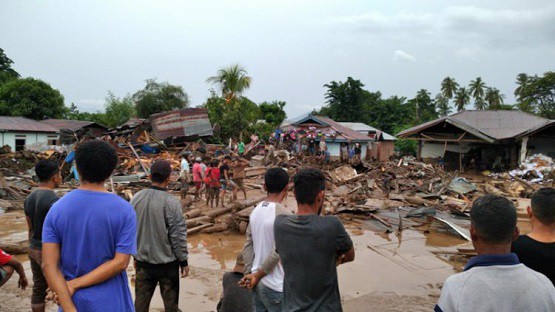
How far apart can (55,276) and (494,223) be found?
2484 millimetres

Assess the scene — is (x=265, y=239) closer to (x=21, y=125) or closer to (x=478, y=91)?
(x=21, y=125)

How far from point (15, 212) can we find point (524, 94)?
5904cm

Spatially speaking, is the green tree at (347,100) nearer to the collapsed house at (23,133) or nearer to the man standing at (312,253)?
the collapsed house at (23,133)

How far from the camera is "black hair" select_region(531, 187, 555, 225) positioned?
2.68m

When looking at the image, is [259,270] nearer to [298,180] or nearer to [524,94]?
[298,180]

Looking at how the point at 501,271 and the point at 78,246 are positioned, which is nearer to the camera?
the point at 501,271

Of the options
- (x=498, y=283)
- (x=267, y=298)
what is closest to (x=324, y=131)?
(x=267, y=298)

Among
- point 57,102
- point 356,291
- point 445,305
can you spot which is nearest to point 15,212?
point 356,291

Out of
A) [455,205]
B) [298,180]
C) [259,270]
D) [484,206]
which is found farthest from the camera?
[455,205]

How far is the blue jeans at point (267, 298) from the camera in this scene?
10.6 feet

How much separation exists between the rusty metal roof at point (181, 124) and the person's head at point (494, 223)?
81.4ft

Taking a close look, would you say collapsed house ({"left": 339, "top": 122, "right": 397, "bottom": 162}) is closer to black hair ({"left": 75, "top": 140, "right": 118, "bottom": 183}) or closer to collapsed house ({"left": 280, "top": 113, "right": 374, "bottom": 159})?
collapsed house ({"left": 280, "top": 113, "right": 374, "bottom": 159})

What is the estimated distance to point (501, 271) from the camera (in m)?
1.80

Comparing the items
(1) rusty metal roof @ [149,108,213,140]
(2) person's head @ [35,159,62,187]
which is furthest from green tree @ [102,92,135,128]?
(2) person's head @ [35,159,62,187]
